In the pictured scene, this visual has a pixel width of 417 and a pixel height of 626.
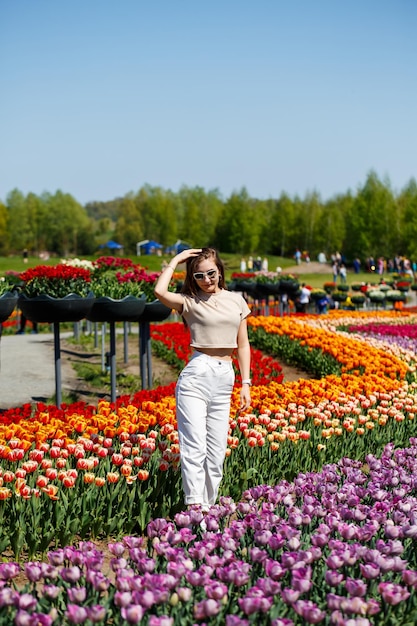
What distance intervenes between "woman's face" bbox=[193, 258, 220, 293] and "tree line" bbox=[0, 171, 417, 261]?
6127 cm

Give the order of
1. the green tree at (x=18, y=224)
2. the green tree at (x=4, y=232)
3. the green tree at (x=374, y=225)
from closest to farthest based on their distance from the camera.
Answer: the green tree at (x=374, y=225)
the green tree at (x=18, y=224)
the green tree at (x=4, y=232)

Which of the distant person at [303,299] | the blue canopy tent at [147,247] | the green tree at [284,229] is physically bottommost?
the distant person at [303,299]

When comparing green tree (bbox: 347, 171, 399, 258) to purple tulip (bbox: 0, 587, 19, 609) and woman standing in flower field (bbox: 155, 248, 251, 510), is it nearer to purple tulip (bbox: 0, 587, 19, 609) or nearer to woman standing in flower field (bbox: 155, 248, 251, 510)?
woman standing in flower field (bbox: 155, 248, 251, 510)

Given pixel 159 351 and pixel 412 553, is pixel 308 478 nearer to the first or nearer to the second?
pixel 412 553

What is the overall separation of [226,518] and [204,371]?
1.16m

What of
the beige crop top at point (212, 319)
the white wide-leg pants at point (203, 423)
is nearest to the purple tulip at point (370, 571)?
the white wide-leg pants at point (203, 423)

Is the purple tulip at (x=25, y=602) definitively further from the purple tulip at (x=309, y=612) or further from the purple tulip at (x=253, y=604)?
the purple tulip at (x=309, y=612)

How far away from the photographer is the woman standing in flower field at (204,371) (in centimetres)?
473

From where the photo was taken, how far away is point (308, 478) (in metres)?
4.76

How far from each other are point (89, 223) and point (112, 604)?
286 feet

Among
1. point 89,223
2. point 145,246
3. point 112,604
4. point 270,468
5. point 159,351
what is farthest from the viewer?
point 89,223

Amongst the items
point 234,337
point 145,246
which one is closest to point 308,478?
point 234,337

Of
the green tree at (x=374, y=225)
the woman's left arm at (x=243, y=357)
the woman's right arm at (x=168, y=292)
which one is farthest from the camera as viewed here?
the green tree at (x=374, y=225)

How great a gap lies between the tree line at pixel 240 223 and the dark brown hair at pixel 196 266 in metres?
61.2
